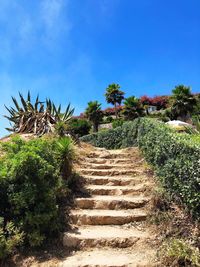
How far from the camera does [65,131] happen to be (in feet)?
30.9

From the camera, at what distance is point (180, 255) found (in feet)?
12.9

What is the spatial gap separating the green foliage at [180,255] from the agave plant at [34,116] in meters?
6.66

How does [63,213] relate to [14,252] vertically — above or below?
above

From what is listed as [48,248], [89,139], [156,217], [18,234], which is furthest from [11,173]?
[89,139]

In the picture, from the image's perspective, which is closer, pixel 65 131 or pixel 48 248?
pixel 48 248

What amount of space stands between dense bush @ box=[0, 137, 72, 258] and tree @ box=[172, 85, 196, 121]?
28.9 meters

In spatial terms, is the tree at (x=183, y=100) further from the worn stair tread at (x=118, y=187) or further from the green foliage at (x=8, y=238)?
the green foliage at (x=8, y=238)

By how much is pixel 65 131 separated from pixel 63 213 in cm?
432

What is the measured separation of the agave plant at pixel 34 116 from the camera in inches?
404

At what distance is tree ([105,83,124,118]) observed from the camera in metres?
45.4

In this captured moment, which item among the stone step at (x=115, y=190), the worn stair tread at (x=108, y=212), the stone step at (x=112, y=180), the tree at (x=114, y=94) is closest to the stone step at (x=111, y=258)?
the worn stair tread at (x=108, y=212)

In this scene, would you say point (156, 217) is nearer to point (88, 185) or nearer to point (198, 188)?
point (198, 188)

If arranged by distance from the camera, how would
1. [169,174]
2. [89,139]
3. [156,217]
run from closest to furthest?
[156,217], [169,174], [89,139]

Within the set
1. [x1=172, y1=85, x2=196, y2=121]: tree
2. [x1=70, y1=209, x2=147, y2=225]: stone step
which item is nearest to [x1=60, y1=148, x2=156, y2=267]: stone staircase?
[x1=70, y1=209, x2=147, y2=225]: stone step
